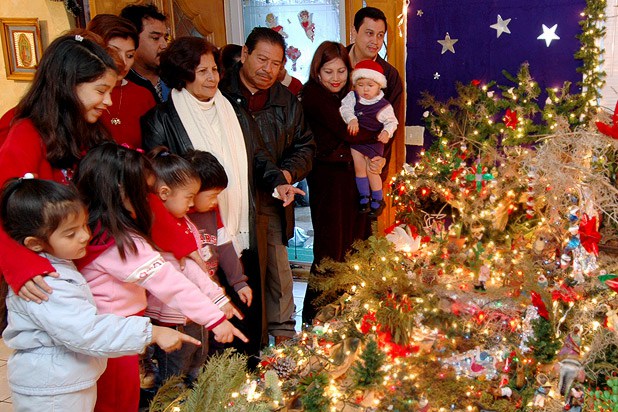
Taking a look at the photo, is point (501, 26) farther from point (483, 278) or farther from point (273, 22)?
point (483, 278)

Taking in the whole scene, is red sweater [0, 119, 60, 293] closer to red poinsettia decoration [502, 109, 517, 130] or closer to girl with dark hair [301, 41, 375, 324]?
girl with dark hair [301, 41, 375, 324]

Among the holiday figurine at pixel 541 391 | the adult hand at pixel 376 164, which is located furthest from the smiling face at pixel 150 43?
the holiday figurine at pixel 541 391

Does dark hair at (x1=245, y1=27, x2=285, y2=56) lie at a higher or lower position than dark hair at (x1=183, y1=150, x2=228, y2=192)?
higher

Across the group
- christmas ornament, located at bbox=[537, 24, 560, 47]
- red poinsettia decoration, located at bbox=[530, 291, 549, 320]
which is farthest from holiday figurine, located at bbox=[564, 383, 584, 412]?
christmas ornament, located at bbox=[537, 24, 560, 47]

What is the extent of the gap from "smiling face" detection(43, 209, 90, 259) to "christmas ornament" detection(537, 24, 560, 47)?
3348 mm

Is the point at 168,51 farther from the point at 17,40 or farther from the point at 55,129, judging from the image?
the point at 17,40

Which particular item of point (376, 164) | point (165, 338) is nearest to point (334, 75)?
point (376, 164)

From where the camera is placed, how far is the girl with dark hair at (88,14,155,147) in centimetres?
254

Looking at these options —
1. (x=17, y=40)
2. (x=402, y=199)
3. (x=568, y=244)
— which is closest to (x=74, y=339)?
(x=568, y=244)

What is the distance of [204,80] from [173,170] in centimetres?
51

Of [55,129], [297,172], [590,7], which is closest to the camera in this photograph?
[55,129]

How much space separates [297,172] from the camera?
3.01 meters

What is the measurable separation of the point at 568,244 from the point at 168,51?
1.84 m

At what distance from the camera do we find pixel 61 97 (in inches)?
76.0
